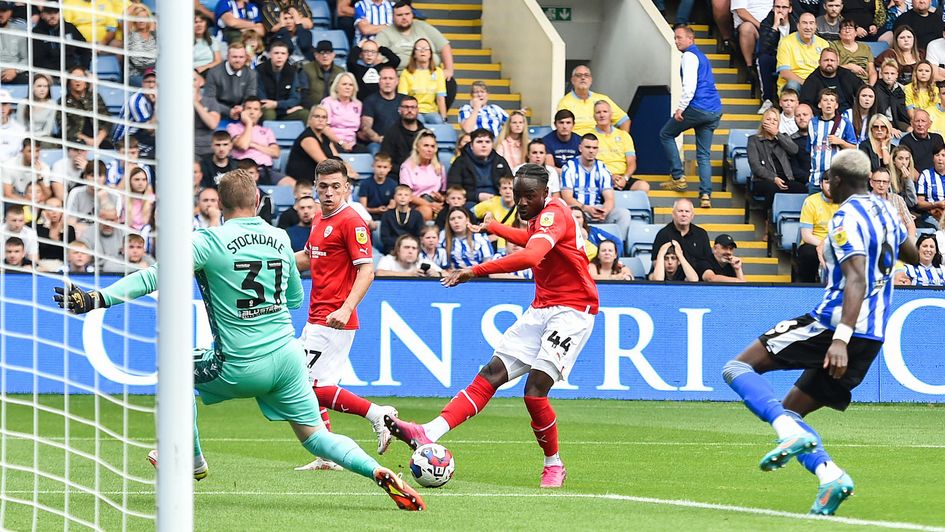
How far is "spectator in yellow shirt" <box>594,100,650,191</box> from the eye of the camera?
1827 centimetres

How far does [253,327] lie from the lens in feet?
24.6

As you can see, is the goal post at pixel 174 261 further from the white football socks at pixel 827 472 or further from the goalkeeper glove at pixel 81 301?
the white football socks at pixel 827 472

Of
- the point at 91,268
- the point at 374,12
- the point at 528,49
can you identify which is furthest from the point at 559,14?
the point at 91,268

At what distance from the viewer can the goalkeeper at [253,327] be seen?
7.41 m

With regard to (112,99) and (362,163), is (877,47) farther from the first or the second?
(112,99)

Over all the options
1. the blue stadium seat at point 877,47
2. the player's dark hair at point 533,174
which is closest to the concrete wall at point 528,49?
the blue stadium seat at point 877,47

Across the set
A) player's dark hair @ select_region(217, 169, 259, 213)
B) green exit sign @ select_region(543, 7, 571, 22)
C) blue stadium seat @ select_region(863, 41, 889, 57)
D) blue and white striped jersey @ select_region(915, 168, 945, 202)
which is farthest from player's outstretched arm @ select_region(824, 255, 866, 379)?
green exit sign @ select_region(543, 7, 571, 22)

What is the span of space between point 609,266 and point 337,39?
5623mm

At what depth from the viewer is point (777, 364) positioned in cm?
744

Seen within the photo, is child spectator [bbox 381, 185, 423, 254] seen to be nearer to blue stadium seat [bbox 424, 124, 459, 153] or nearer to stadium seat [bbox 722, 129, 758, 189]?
blue stadium seat [bbox 424, 124, 459, 153]

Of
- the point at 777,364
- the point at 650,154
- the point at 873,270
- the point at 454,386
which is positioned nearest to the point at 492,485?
the point at 777,364

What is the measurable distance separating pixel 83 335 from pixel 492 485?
22.2ft

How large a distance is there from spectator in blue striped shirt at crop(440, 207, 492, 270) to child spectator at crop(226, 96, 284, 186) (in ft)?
7.15

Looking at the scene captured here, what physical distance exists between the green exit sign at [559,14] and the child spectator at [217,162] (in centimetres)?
779
